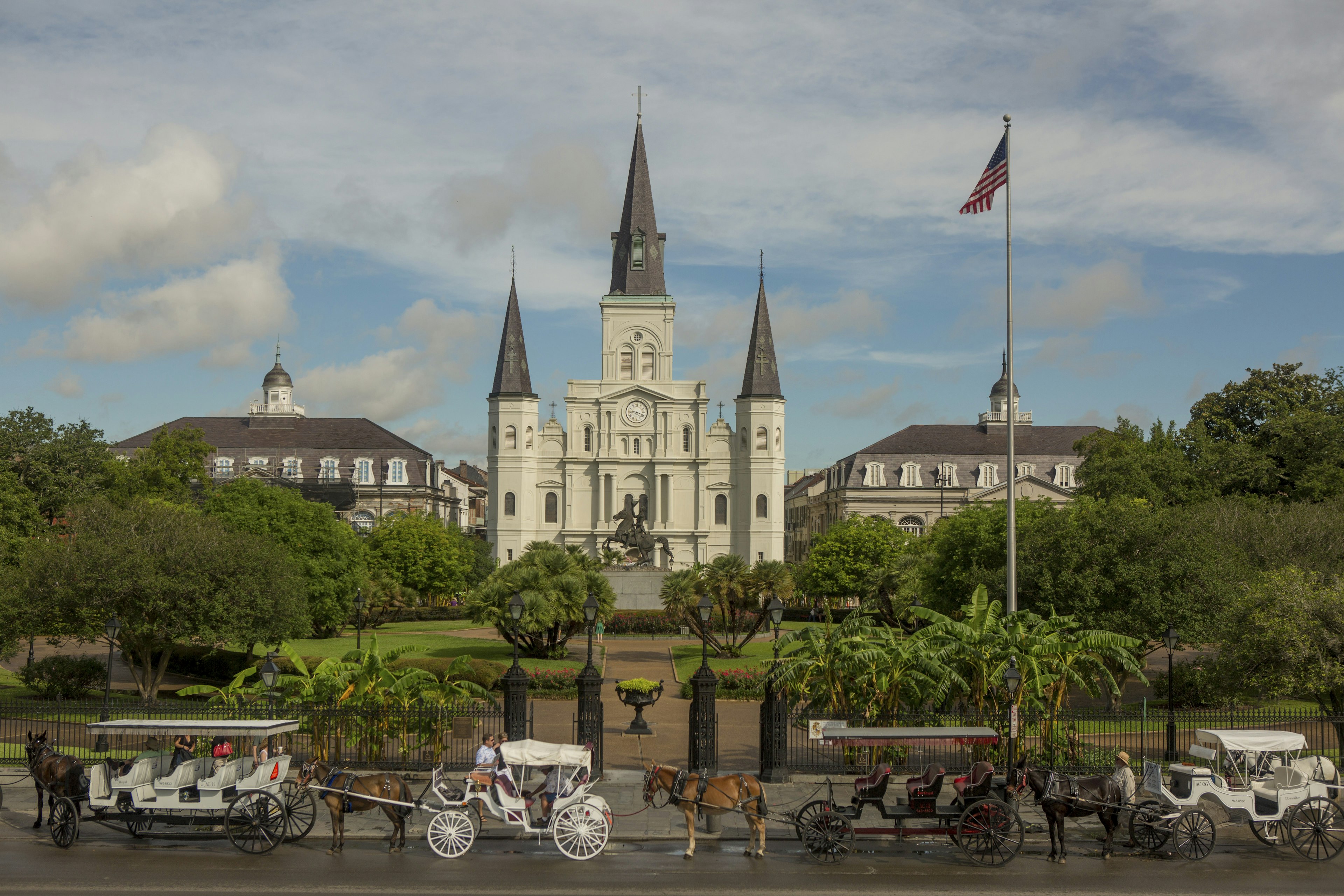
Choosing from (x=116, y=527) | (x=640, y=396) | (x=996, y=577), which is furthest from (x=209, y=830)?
→ (x=640, y=396)

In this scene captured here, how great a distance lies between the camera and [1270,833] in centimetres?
1548

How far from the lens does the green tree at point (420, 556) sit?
6856 centimetres

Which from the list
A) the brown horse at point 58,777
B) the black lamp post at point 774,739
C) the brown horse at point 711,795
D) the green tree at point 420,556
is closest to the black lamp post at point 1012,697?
the black lamp post at point 774,739

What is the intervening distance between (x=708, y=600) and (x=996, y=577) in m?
13.9

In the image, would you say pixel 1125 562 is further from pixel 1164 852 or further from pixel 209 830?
pixel 209 830

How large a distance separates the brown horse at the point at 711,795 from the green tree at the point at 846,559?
51985 millimetres

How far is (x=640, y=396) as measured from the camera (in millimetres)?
94562

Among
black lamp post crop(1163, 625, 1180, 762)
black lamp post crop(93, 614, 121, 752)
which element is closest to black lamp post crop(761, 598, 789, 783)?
black lamp post crop(1163, 625, 1180, 762)

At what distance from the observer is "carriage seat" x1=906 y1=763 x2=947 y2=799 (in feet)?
48.1

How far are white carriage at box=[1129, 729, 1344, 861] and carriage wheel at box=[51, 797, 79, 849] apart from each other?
14.4 metres

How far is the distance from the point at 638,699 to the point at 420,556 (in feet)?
143

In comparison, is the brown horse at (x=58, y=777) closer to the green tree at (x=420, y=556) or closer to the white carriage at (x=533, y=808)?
the white carriage at (x=533, y=808)

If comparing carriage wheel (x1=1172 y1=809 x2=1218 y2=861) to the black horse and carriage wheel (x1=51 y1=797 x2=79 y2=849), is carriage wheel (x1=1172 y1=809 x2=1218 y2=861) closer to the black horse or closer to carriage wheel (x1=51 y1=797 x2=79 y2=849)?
the black horse

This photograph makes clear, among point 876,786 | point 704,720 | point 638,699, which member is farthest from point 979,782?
point 638,699
